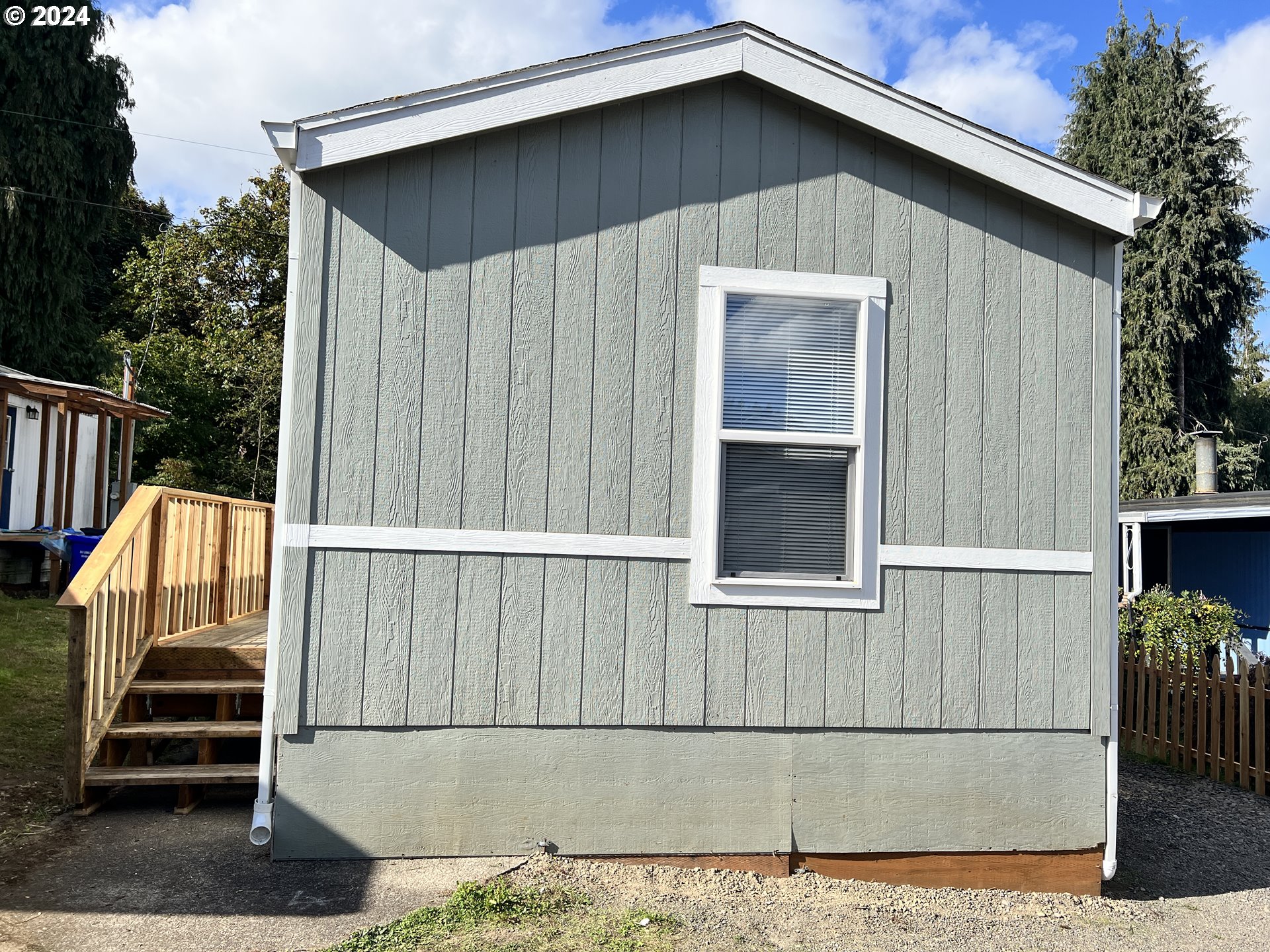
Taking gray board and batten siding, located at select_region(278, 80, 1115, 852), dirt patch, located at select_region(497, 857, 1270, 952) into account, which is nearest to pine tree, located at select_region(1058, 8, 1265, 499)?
gray board and batten siding, located at select_region(278, 80, 1115, 852)

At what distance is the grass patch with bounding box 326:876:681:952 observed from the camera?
11.0 feet

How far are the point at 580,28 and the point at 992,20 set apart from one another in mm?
6445

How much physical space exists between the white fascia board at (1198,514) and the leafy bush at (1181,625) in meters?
1.01

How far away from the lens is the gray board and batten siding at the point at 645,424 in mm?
4098

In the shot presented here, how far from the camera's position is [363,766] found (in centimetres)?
405

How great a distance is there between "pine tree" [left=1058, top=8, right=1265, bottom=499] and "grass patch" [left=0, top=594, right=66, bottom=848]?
22904 millimetres

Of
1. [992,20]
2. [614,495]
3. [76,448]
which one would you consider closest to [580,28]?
[992,20]

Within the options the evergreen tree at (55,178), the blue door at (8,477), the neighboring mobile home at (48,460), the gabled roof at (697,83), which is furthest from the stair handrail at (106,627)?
the evergreen tree at (55,178)

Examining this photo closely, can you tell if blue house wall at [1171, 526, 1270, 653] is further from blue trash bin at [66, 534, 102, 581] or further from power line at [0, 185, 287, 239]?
power line at [0, 185, 287, 239]

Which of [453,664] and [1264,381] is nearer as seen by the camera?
[453,664]

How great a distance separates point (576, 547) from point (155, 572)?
2.65 metres

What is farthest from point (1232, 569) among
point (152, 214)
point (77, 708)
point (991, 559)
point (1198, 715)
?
point (152, 214)

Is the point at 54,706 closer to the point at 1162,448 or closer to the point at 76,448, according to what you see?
the point at 76,448

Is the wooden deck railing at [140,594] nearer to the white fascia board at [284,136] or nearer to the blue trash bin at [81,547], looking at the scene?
the white fascia board at [284,136]
